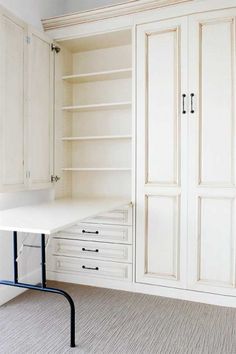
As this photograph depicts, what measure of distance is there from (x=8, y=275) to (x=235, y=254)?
5.97ft

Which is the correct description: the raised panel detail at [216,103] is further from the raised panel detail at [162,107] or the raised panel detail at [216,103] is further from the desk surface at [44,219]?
the desk surface at [44,219]

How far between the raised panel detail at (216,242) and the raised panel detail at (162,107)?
0.35 metres

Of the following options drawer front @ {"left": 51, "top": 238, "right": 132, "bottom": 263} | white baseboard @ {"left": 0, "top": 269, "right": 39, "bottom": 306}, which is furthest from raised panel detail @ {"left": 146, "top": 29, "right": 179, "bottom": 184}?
white baseboard @ {"left": 0, "top": 269, "right": 39, "bottom": 306}

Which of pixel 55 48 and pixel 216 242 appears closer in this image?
pixel 216 242

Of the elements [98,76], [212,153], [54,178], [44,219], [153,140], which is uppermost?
[98,76]

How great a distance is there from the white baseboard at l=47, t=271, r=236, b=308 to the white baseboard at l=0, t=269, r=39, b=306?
0.15 meters

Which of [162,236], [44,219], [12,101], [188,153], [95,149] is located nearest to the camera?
[44,219]

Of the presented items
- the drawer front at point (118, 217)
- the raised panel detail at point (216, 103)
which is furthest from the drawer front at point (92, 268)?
the raised panel detail at point (216, 103)

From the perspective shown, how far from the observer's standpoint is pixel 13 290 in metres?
2.64

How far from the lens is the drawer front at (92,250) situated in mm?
2777

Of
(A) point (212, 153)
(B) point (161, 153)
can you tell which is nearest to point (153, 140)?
(B) point (161, 153)

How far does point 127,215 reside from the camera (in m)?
2.76

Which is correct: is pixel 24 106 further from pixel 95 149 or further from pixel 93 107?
pixel 95 149

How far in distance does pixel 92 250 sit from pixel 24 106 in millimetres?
1368
